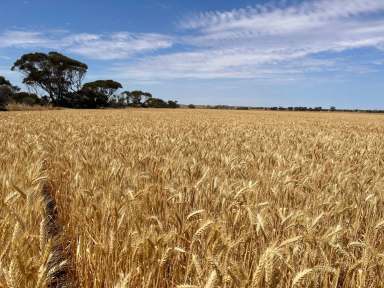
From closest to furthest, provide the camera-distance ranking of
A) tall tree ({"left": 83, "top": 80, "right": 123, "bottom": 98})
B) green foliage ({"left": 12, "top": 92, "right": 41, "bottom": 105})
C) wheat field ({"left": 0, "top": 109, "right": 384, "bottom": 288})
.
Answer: wheat field ({"left": 0, "top": 109, "right": 384, "bottom": 288}), green foliage ({"left": 12, "top": 92, "right": 41, "bottom": 105}), tall tree ({"left": 83, "top": 80, "right": 123, "bottom": 98})

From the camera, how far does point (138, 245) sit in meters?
1.90

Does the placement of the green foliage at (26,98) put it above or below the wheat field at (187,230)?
above

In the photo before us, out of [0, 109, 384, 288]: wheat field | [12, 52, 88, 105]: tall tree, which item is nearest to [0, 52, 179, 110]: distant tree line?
[12, 52, 88, 105]: tall tree

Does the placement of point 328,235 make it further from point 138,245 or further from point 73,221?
point 73,221

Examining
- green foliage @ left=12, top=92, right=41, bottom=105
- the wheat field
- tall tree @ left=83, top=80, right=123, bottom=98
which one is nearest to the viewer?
the wheat field

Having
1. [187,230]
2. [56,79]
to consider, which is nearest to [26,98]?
[56,79]

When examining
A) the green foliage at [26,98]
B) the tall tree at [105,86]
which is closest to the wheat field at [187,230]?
the green foliage at [26,98]

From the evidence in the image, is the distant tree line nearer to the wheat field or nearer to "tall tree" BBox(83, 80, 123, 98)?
"tall tree" BBox(83, 80, 123, 98)

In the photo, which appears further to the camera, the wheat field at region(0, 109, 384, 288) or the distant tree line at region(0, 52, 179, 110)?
the distant tree line at region(0, 52, 179, 110)

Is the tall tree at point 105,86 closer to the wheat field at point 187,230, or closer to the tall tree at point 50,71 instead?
the tall tree at point 50,71

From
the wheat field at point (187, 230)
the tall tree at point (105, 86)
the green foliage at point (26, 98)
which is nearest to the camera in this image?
the wheat field at point (187, 230)

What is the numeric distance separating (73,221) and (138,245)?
1.20 m

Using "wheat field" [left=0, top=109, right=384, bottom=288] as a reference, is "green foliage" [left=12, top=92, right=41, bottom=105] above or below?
above

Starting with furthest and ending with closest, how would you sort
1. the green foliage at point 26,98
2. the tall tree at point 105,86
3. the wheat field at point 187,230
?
the tall tree at point 105,86
the green foliage at point 26,98
the wheat field at point 187,230
